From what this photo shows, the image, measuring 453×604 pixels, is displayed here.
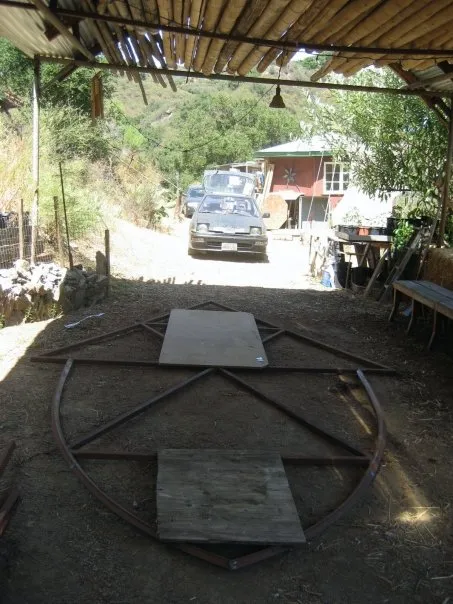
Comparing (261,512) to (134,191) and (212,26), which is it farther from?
(134,191)

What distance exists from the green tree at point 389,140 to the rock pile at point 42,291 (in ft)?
20.2

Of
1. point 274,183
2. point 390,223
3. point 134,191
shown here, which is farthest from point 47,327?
point 274,183

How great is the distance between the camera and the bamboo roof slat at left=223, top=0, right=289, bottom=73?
15.8 ft

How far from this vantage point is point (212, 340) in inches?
234

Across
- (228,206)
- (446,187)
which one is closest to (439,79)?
(446,187)

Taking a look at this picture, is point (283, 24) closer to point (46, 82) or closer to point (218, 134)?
point (46, 82)

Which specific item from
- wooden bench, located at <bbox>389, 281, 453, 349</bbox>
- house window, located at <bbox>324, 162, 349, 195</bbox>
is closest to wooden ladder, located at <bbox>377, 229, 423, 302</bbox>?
wooden bench, located at <bbox>389, 281, 453, 349</bbox>

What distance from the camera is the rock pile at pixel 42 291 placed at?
6.38 m

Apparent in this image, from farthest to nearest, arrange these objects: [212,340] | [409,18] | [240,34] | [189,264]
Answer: [189,264], [212,340], [240,34], [409,18]

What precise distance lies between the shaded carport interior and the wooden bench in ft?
8.63

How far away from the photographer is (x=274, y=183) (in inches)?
1078

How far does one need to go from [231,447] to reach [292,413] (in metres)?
0.72

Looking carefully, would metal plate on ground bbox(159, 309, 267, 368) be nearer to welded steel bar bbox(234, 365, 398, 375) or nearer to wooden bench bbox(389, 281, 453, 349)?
welded steel bar bbox(234, 365, 398, 375)

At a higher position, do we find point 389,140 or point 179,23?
point 179,23
